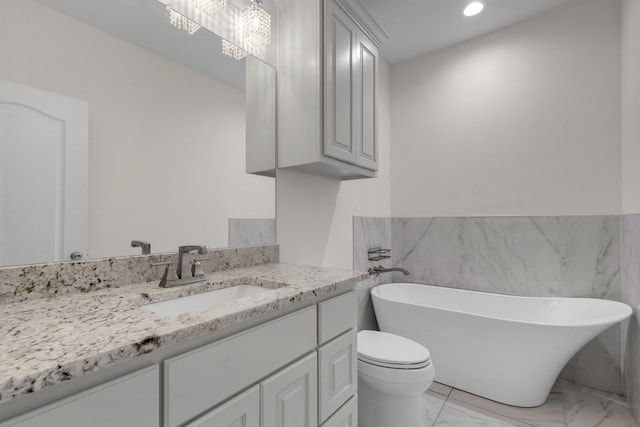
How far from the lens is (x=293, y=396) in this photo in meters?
0.93

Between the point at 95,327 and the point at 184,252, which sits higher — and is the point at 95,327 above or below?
below

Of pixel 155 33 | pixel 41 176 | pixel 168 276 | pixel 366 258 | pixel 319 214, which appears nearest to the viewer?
pixel 41 176

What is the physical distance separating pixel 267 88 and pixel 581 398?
9.41 ft

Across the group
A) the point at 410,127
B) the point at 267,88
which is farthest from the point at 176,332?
the point at 410,127

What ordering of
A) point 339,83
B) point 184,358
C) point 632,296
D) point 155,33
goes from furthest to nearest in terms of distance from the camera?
point 632,296 → point 339,83 → point 155,33 → point 184,358

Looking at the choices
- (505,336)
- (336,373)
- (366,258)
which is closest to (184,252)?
(336,373)

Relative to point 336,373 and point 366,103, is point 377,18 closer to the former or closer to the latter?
point 366,103

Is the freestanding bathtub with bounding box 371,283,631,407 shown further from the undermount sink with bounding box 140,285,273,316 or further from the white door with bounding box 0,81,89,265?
the white door with bounding box 0,81,89,265

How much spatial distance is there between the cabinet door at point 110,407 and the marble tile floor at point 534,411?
5.76 feet

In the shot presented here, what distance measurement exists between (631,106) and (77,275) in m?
3.01

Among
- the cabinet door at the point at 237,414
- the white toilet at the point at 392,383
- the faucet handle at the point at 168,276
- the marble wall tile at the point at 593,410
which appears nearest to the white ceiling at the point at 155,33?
the faucet handle at the point at 168,276

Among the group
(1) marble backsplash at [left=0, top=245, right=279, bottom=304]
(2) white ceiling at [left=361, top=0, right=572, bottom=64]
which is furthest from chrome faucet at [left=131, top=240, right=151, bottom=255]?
(2) white ceiling at [left=361, top=0, right=572, bottom=64]

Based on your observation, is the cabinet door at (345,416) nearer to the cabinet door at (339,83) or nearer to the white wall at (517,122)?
the cabinet door at (339,83)

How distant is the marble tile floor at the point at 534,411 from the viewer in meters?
1.74
